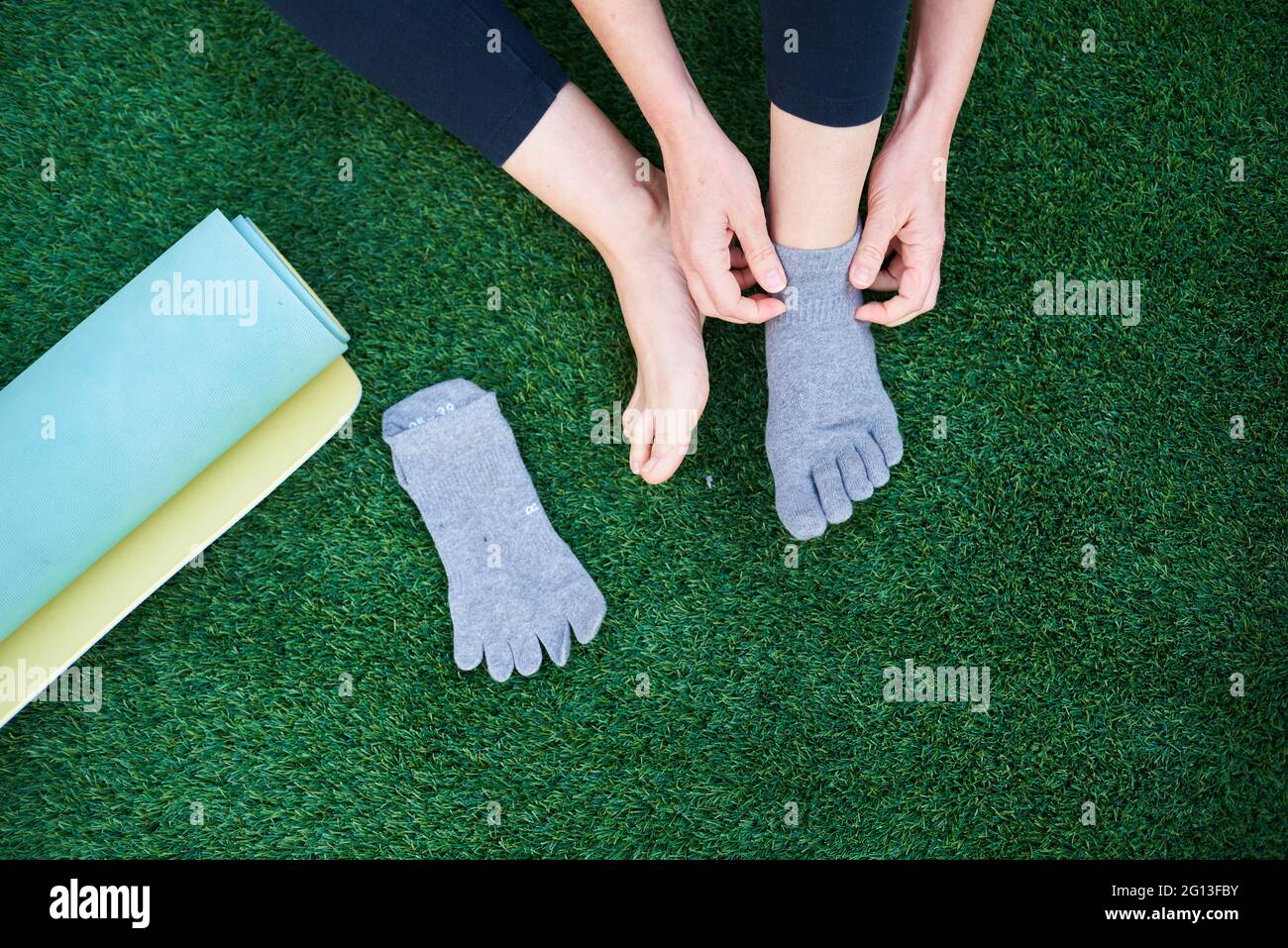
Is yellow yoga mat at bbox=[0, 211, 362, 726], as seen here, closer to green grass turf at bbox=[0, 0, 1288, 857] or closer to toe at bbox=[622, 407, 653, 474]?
green grass turf at bbox=[0, 0, 1288, 857]

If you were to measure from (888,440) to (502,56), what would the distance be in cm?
68

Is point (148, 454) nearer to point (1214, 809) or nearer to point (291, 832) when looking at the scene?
point (291, 832)

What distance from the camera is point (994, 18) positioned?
4.37 ft

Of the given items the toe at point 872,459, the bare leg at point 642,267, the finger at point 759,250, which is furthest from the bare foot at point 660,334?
the toe at point 872,459

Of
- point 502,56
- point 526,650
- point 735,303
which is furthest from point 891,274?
point 526,650

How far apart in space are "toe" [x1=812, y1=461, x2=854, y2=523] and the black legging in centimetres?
45

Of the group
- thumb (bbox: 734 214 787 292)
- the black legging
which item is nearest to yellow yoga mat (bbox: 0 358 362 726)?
the black legging

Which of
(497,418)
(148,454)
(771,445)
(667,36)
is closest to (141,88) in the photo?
A: (148,454)

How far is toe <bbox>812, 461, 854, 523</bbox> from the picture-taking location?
4.08ft

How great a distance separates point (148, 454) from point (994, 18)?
4.18 ft

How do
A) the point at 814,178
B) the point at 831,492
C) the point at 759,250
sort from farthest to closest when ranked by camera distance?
1. the point at 831,492
2. the point at 759,250
3. the point at 814,178

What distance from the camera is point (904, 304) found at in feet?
3.99

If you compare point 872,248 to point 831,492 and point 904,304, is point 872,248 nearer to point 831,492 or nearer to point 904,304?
point 904,304

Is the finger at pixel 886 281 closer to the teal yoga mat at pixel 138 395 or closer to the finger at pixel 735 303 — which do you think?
the finger at pixel 735 303
